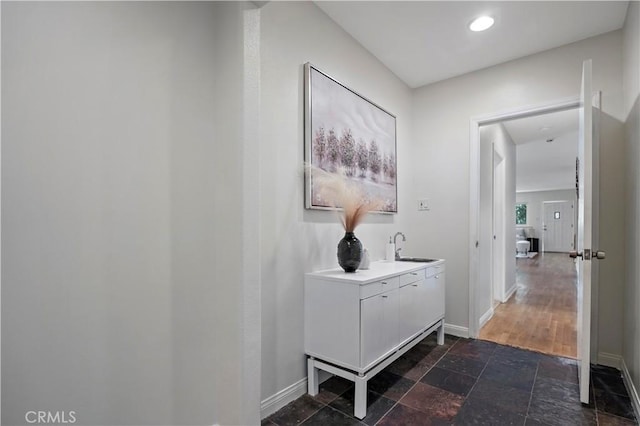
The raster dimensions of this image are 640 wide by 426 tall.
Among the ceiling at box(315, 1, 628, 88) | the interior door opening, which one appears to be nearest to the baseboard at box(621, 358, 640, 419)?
the interior door opening

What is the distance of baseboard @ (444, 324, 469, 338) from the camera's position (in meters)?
2.89

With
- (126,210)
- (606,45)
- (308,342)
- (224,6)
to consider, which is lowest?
(308,342)

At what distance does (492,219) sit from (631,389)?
216 cm

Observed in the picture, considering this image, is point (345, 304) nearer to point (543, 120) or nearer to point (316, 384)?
point (316, 384)

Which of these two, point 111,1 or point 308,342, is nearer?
point 111,1

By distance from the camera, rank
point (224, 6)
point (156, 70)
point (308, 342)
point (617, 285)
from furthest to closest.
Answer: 1. point (617, 285)
2. point (308, 342)
3. point (224, 6)
4. point (156, 70)

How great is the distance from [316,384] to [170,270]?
1189mm

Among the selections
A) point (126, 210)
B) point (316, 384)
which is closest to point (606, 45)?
point (316, 384)

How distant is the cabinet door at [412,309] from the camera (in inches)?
81.3

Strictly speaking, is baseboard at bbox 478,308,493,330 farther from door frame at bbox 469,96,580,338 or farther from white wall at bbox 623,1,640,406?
white wall at bbox 623,1,640,406

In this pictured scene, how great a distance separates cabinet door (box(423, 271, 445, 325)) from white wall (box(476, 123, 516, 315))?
54 cm

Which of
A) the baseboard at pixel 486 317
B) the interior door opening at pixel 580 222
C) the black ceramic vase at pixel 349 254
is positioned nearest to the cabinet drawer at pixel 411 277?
the black ceramic vase at pixel 349 254

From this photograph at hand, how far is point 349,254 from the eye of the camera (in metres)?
1.94

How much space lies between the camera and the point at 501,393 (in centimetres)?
193
